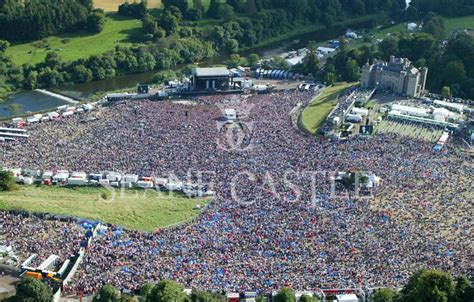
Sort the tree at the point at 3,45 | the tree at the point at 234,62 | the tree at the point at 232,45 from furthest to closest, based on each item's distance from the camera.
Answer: the tree at the point at 232,45 < the tree at the point at 234,62 < the tree at the point at 3,45

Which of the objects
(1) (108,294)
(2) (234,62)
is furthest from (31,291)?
(2) (234,62)

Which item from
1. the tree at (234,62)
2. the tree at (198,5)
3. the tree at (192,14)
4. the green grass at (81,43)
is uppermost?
the tree at (198,5)

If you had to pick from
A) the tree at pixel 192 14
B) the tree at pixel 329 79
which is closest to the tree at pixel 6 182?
the tree at pixel 329 79

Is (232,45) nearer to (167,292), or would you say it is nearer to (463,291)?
(167,292)

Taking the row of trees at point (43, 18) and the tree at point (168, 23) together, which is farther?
the tree at point (168, 23)

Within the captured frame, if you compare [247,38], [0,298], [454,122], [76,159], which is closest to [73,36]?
[247,38]

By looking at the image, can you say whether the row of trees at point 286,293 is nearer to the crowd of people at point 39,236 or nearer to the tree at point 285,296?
the tree at point 285,296

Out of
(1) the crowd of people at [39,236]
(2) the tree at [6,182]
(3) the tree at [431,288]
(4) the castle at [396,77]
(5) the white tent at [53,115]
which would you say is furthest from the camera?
(4) the castle at [396,77]

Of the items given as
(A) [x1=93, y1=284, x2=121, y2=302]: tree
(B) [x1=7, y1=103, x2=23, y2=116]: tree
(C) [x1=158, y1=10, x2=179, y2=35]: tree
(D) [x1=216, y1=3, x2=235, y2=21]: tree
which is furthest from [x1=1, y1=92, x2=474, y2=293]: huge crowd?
(D) [x1=216, y1=3, x2=235, y2=21]: tree
